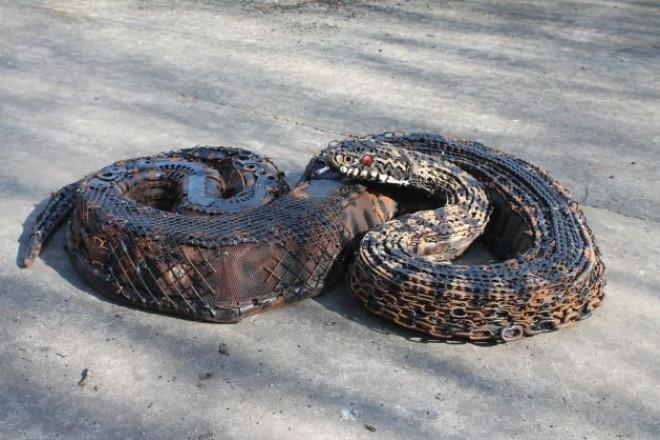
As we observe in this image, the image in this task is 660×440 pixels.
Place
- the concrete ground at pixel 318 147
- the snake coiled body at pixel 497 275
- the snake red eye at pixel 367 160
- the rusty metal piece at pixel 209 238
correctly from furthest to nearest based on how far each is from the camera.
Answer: the snake red eye at pixel 367 160, the rusty metal piece at pixel 209 238, the snake coiled body at pixel 497 275, the concrete ground at pixel 318 147

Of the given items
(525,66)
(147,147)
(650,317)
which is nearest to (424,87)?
(525,66)

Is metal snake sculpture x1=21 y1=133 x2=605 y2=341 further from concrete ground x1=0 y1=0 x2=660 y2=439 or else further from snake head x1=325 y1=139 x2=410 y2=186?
concrete ground x1=0 y1=0 x2=660 y2=439

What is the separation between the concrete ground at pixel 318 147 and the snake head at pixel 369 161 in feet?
3.14

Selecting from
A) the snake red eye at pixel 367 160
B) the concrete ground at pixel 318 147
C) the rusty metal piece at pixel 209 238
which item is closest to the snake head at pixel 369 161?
the snake red eye at pixel 367 160

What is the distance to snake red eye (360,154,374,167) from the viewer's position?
5.46 m

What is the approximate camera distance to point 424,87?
895 centimetres

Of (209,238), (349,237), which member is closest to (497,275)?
(349,237)

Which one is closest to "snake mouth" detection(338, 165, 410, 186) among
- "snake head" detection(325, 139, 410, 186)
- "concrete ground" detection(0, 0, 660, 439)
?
"snake head" detection(325, 139, 410, 186)

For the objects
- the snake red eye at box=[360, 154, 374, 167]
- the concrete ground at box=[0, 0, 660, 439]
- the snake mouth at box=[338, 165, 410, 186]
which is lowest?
the concrete ground at box=[0, 0, 660, 439]

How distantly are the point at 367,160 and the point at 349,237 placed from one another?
605 mm

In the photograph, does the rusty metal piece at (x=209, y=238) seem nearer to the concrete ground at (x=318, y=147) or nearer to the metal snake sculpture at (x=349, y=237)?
the metal snake sculpture at (x=349, y=237)

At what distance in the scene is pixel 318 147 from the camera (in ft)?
24.0

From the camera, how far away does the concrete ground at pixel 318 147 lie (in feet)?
13.7

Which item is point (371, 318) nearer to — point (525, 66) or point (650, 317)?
point (650, 317)
